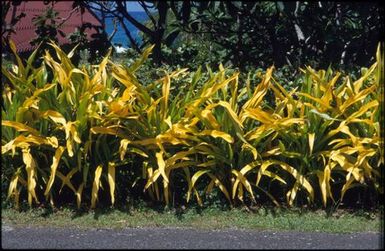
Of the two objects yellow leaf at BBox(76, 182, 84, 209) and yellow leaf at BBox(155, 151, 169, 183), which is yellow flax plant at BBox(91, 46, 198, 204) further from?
yellow leaf at BBox(76, 182, 84, 209)

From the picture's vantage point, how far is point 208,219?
644 centimetres

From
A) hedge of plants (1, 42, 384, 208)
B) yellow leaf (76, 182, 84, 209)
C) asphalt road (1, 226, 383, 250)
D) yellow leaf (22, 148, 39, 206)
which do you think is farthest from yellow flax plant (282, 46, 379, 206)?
yellow leaf (22, 148, 39, 206)

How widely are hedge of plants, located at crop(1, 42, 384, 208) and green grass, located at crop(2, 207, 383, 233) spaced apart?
14cm

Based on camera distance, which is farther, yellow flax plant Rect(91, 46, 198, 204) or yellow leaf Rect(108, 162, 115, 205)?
yellow flax plant Rect(91, 46, 198, 204)

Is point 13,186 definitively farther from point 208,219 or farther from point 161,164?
point 208,219

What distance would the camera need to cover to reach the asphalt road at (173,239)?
5633mm

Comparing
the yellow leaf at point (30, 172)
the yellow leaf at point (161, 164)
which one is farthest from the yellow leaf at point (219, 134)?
the yellow leaf at point (30, 172)

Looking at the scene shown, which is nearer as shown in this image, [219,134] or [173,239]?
[173,239]

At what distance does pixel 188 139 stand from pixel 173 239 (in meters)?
1.12

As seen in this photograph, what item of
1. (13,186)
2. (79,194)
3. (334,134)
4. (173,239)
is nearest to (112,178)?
(79,194)

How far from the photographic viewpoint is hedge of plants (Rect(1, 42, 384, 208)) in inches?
257

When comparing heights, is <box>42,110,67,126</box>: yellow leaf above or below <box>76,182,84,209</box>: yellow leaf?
above

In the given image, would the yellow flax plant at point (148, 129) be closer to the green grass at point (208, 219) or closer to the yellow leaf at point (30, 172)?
the green grass at point (208, 219)

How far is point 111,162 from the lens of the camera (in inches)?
263
